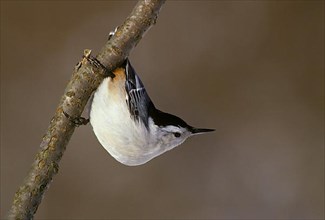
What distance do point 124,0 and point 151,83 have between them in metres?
0.21

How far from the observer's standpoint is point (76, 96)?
2.35 ft

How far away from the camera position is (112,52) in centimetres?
71

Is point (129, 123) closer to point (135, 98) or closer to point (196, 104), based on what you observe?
point (135, 98)

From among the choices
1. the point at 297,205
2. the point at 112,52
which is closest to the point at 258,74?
the point at 297,205

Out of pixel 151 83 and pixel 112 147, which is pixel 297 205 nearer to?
pixel 151 83

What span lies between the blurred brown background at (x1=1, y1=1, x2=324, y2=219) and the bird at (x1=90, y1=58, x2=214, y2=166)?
0.29 meters

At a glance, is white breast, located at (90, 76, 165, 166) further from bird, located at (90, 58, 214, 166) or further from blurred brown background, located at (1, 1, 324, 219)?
blurred brown background, located at (1, 1, 324, 219)

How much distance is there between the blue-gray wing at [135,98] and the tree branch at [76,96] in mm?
118

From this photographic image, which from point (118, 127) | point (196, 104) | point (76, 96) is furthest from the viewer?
point (196, 104)

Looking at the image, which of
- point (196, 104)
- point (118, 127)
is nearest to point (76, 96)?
point (118, 127)

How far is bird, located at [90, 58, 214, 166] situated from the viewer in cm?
83

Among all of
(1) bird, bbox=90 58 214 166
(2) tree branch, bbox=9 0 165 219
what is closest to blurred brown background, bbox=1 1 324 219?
(1) bird, bbox=90 58 214 166

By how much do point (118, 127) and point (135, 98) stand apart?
6 cm

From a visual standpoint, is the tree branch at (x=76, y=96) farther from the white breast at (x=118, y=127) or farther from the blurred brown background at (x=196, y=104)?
the blurred brown background at (x=196, y=104)
